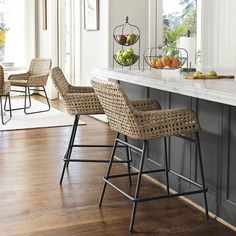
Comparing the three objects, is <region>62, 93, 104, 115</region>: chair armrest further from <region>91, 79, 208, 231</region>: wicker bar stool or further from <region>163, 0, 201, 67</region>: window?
<region>163, 0, 201, 67</region>: window

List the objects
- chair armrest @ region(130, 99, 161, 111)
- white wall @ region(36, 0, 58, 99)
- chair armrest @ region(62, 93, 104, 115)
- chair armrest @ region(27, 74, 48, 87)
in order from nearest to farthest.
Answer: chair armrest @ region(130, 99, 161, 111) < chair armrest @ region(62, 93, 104, 115) < chair armrest @ region(27, 74, 48, 87) < white wall @ region(36, 0, 58, 99)

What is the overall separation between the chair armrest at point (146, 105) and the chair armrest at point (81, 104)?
1.16ft

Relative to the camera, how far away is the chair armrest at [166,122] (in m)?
2.87

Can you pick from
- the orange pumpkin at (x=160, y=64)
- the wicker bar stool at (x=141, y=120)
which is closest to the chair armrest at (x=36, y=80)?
the orange pumpkin at (x=160, y=64)

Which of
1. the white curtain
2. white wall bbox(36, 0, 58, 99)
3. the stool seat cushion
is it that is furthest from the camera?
the white curtain

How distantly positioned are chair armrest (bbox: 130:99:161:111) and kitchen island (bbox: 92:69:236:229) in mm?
112

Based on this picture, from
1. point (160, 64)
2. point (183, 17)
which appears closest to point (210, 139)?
point (160, 64)

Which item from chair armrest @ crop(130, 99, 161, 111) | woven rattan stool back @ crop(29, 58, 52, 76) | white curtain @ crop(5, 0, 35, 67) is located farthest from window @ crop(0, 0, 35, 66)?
chair armrest @ crop(130, 99, 161, 111)

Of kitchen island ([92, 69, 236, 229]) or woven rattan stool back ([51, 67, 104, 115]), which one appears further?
woven rattan stool back ([51, 67, 104, 115])

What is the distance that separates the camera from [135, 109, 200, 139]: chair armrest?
2.87m

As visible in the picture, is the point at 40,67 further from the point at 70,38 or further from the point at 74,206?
the point at 74,206

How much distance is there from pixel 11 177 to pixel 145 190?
3.74 feet

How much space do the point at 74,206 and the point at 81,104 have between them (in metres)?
0.81

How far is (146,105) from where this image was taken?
11.6 feet
